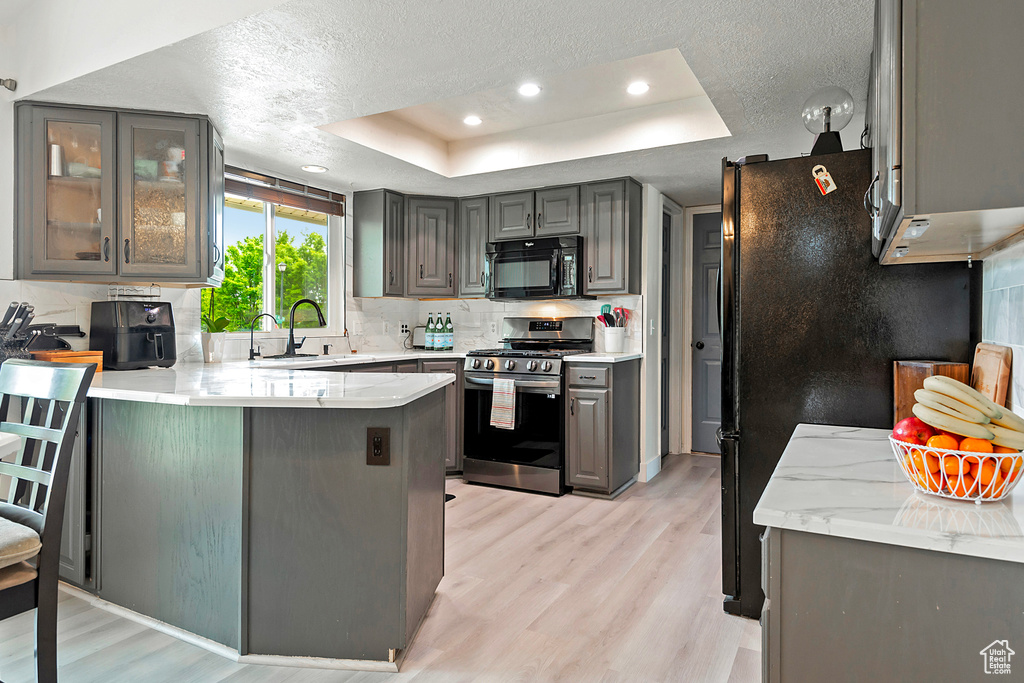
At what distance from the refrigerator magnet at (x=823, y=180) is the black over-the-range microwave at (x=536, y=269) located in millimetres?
2275

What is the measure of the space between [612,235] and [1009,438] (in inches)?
131

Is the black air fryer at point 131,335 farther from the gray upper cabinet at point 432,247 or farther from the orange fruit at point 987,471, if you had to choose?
the orange fruit at point 987,471

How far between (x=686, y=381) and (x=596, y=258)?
1.59m

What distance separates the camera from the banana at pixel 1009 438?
103 centimetres

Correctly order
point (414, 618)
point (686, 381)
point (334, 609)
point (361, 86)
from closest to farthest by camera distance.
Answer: point (334, 609) < point (414, 618) < point (361, 86) < point (686, 381)

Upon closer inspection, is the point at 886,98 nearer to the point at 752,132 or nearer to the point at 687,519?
the point at 752,132

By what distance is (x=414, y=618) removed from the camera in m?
2.08

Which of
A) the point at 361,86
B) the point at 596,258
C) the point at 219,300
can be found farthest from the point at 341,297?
the point at 361,86

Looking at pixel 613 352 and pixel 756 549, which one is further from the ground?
pixel 613 352

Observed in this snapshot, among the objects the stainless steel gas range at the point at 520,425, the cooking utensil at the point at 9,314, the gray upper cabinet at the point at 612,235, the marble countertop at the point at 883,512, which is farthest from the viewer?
the gray upper cabinet at the point at 612,235

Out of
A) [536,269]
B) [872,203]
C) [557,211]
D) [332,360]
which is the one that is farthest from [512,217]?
[872,203]

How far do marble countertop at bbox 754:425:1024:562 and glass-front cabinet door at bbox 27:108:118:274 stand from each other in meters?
3.06

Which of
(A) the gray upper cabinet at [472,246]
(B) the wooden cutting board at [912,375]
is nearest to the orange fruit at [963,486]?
(B) the wooden cutting board at [912,375]

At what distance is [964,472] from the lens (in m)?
1.04
